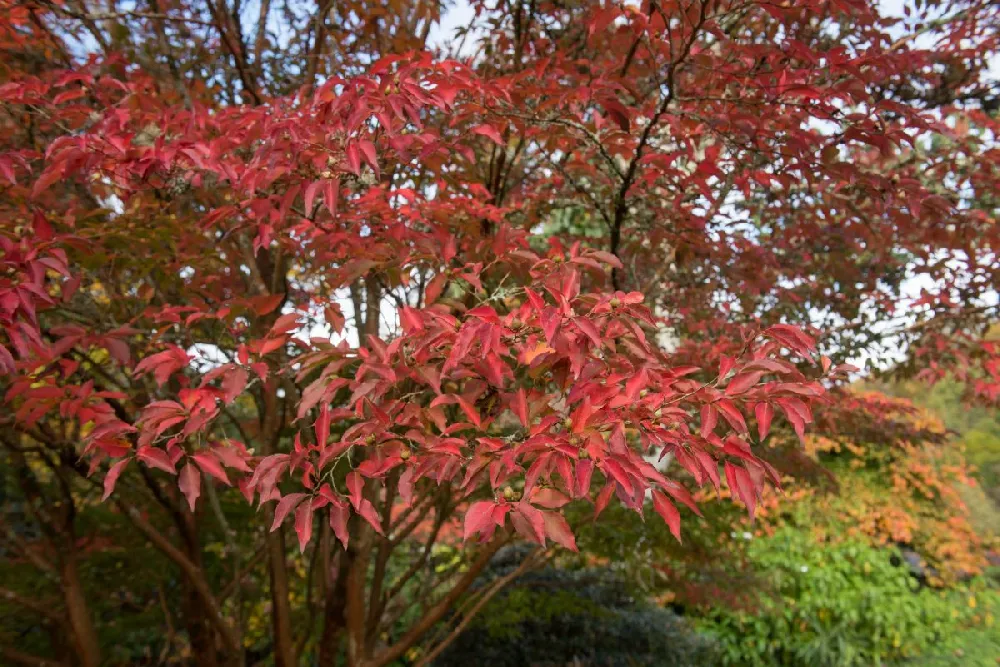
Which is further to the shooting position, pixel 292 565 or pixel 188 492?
pixel 292 565

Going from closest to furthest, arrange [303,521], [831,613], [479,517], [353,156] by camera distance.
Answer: [479,517] → [303,521] → [353,156] → [831,613]

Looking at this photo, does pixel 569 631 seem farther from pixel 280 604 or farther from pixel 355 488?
pixel 355 488

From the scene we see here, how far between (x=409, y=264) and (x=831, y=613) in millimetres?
4837

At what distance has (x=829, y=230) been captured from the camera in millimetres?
3564

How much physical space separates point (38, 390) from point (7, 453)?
964mm

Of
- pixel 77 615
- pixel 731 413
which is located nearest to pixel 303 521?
pixel 731 413

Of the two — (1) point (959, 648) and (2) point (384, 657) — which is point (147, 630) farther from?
(1) point (959, 648)

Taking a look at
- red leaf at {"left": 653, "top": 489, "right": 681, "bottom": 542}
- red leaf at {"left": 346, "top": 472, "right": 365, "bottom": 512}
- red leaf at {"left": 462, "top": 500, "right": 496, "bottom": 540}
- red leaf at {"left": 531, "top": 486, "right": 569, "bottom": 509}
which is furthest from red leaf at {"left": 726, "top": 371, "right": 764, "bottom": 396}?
red leaf at {"left": 346, "top": 472, "right": 365, "bottom": 512}

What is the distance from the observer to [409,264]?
1960mm

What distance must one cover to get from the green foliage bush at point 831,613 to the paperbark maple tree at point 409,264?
241 cm

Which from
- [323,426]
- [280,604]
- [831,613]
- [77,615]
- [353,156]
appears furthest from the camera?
[831,613]

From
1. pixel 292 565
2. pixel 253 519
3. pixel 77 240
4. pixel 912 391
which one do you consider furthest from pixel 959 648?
Answer: pixel 912 391

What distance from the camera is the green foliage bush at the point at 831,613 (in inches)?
189

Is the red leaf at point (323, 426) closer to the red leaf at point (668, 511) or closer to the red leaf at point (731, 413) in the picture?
the red leaf at point (668, 511)
